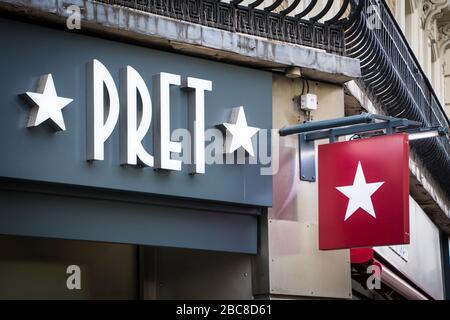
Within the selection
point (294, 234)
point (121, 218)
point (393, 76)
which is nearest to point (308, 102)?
point (294, 234)

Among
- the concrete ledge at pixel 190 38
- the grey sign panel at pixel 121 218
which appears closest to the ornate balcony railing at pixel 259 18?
the concrete ledge at pixel 190 38

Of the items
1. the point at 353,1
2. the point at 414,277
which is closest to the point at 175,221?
the point at 353,1

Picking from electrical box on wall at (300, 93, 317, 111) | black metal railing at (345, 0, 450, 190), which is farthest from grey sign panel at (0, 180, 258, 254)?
black metal railing at (345, 0, 450, 190)

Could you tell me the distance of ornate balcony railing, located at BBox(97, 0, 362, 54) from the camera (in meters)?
12.4

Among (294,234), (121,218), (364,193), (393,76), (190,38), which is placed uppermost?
(393,76)

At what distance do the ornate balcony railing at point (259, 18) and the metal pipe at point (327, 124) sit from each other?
3.08 ft

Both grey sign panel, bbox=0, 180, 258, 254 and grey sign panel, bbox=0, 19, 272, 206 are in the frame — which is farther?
grey sign panel, bbox=0, 180, 258, 254

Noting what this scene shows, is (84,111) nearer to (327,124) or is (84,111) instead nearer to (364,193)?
(327,124)

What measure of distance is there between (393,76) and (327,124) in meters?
3.88

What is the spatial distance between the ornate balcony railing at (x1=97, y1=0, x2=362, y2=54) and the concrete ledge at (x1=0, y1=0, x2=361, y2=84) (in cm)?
16

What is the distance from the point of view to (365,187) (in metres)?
12.4

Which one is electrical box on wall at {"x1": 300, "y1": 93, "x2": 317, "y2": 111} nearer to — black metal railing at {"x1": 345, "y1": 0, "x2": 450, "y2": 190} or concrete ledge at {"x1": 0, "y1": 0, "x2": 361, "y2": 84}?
concrete ledge at {"x1": 0, "y1": 0, "x2": 361, "y2": 84}

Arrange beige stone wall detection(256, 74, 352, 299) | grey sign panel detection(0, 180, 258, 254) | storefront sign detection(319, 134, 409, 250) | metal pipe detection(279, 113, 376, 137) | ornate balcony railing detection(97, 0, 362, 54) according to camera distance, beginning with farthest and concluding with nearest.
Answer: beige stone wall detection(256, 74, 352, 299) → metal pipe detection(279, 113, 376, 137) → ornate balcony railing detection(97, 0, 362, 54) → storefront sign detection(319, 134, 409, 250) → grey sign panel detection(0, 180, 258, 254)

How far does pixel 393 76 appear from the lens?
16.5 meters
